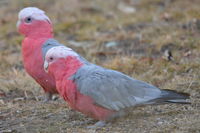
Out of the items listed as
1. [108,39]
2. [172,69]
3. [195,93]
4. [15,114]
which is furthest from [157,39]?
[15,114]

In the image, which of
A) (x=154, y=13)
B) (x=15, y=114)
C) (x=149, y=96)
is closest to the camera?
(x=149, y=96)

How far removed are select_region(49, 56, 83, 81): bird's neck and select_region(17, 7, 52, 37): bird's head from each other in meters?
0.97

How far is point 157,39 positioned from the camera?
271 inches

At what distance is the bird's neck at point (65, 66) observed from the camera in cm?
430

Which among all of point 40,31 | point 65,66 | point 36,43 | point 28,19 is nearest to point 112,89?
point 65,66

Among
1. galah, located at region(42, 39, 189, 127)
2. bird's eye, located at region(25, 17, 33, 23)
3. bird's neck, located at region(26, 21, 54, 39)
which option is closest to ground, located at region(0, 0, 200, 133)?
galah, located at region(42, 39, 189, 127)

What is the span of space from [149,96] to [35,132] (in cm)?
94

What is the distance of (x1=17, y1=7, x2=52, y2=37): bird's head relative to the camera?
5.27m

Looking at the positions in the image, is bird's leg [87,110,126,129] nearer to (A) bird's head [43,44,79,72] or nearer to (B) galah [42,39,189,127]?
(B) galah [42,39,189,127]

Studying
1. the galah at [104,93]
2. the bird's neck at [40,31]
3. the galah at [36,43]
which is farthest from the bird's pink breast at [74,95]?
the bird's neck at [40,31]

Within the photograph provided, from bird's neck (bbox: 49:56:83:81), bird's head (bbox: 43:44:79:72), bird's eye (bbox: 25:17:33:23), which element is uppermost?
bird's eye (bbox: 25:17:33:23)

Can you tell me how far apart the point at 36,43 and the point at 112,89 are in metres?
1.25

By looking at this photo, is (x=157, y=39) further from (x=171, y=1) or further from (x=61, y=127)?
(x=61, y=127)

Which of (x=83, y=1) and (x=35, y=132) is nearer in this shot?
(x=35, y=132)
